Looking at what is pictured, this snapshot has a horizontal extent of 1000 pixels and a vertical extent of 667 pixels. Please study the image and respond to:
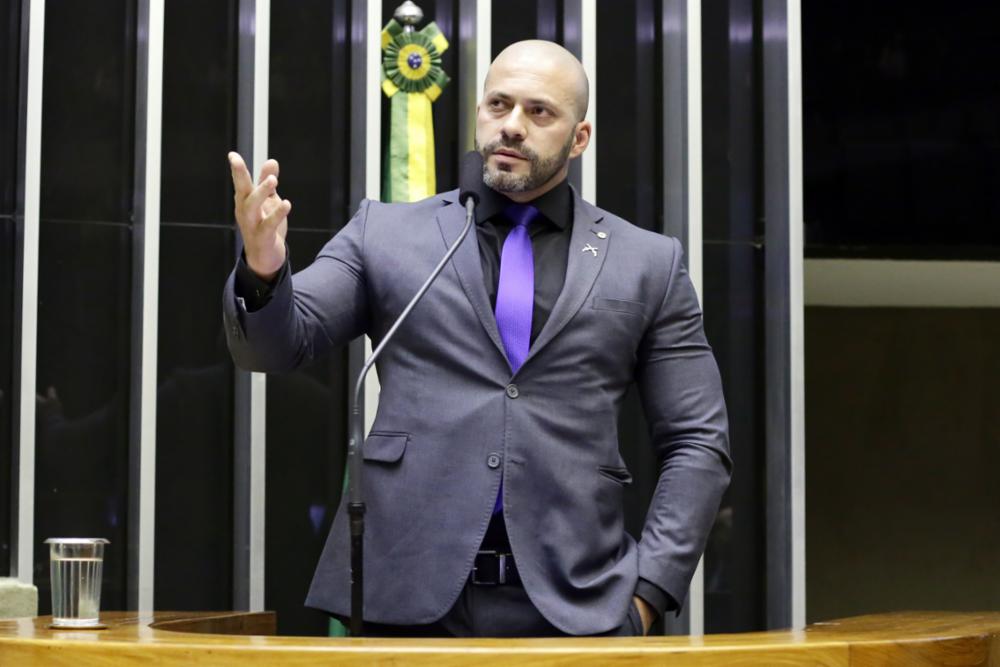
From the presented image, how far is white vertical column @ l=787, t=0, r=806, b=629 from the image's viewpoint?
14.5ft

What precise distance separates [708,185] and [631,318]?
2225mm

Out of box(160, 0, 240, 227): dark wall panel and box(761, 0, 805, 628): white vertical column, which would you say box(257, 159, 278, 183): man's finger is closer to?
box(160, 0, 240, 227): dark wall panel

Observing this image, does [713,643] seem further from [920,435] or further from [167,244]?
[920,435]

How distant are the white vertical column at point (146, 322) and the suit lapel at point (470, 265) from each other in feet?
5.66

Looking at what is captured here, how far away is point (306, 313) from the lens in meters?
2.28

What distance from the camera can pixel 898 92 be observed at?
5777mm

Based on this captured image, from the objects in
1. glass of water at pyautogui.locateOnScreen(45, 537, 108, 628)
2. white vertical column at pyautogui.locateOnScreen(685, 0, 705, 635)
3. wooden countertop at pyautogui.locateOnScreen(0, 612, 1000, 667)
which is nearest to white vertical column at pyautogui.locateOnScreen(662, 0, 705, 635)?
white vertical column at pyautogui.locateOnScreen(685, 0, 705, 635)

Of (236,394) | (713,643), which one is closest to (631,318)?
(713,643)

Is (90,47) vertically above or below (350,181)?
above

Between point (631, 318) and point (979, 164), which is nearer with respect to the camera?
point (631, 318)

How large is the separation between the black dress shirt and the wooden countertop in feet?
1.56

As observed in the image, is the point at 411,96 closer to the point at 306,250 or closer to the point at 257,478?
the point at 306,250

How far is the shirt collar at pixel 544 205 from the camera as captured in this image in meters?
2.42

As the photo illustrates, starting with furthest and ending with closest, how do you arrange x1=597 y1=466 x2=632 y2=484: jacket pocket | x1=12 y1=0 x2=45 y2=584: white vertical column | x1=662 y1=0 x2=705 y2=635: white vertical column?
x1=662 y1=0 x2=705 y2=635: white vertical column
x1=12 y1=0 x2=45 y2=584: white vertical column
x1=597 y1=466 x2=632 y2=484: jacket pocket
